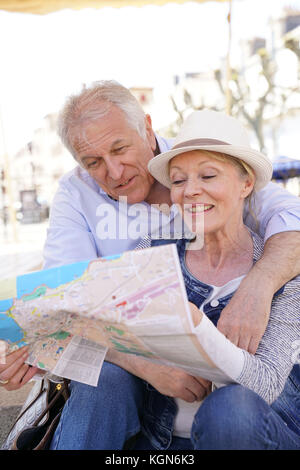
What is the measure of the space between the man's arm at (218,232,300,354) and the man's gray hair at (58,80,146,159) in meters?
0.97

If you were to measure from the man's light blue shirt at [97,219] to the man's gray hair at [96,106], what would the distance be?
28cm

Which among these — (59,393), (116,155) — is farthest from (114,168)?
(59,393)

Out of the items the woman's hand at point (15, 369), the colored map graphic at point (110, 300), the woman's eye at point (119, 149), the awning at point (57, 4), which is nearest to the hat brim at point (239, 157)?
the woman's eye at point (119, 149)

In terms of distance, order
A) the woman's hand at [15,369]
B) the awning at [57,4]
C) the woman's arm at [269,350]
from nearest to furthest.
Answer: the woman's arm at [269,350] < the woman's hand at [15,369] < the awning at [57,4]

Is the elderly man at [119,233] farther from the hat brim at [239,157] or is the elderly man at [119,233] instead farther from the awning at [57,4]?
the awning at [57,4]

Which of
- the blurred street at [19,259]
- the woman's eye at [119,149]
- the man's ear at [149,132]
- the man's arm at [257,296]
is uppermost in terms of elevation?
the man's ear at [149,132]

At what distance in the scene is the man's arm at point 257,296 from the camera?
1.30 meters

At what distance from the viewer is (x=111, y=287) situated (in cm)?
97

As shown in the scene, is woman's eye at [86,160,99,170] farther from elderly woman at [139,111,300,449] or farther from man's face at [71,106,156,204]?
elderly woman at [139,111,300,449]

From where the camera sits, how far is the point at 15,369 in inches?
51.4

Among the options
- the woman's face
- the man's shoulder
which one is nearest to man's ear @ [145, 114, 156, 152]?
the man's shoulder

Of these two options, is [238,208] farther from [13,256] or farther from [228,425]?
[13,256]

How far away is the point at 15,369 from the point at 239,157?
3.52ft

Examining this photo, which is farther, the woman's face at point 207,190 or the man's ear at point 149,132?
the man's ear at point 149,132
